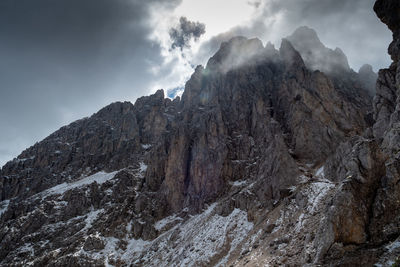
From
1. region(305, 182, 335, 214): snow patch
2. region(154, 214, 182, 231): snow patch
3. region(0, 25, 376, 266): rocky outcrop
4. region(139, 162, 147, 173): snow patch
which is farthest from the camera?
region(139, 162, 147, 173): snow patch

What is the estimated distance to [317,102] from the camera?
6575 centimetres

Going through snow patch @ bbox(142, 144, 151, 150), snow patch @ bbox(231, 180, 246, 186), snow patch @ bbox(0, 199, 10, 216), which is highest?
snow patch @ bbox(142, 144, 151, 150)

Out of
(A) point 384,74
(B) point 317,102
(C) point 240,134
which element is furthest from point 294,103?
(A) point 384,74

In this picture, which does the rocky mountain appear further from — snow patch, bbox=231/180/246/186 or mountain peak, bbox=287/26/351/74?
mountain peak, bbox=287/26/351/74

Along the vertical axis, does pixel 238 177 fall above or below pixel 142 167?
below

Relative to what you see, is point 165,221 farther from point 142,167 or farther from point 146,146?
point 146,146

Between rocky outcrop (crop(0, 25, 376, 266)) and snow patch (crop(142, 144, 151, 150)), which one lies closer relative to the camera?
rocky outcrop (crop(0, 25, 376, 266))

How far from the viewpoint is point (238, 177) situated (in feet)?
229

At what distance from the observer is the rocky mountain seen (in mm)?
22406

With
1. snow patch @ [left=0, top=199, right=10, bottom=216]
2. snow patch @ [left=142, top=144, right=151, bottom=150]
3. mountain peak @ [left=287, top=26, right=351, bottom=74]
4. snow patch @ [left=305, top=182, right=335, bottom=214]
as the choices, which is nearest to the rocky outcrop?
snow patch @ [left=305, top=182, right=335, bottom=214]

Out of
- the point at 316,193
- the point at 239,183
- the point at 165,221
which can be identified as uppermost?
the point at 239,183

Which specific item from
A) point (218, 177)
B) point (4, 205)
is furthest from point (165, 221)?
point (4, 205)

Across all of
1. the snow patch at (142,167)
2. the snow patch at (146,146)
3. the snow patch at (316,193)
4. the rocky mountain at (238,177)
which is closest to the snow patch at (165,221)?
the rocky mountain at (238,177)

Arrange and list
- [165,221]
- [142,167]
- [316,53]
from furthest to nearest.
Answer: [316,53] → [142,167] → [165,221]
